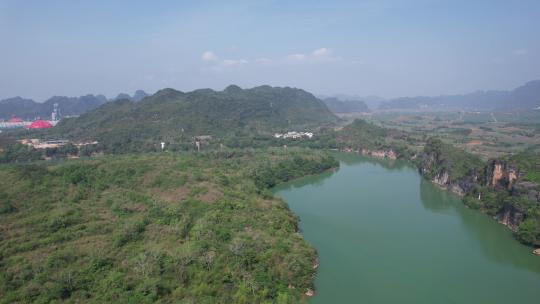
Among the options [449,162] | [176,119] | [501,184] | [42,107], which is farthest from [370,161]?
[42,107]

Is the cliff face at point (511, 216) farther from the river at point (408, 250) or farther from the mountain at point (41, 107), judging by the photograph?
the mountain at point (41, 107)

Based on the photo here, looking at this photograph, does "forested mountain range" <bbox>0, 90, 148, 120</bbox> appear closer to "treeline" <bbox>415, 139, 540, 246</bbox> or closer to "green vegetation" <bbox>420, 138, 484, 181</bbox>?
"green vegetation" <bbox>420, 138, 484, 181</bbox>

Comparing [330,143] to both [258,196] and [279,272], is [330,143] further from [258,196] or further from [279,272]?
[279,272]

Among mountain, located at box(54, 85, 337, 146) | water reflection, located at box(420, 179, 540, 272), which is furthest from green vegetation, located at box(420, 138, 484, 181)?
mountain, located at box(54, 85, 337, 146)

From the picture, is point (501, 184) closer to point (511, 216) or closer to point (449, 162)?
point (511, 216)

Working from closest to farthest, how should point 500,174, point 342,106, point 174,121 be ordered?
1. point 500,174
2. point 174,121
3. point 342,106

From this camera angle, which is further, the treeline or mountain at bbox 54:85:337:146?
mountain at bbox 54:85:337:146
